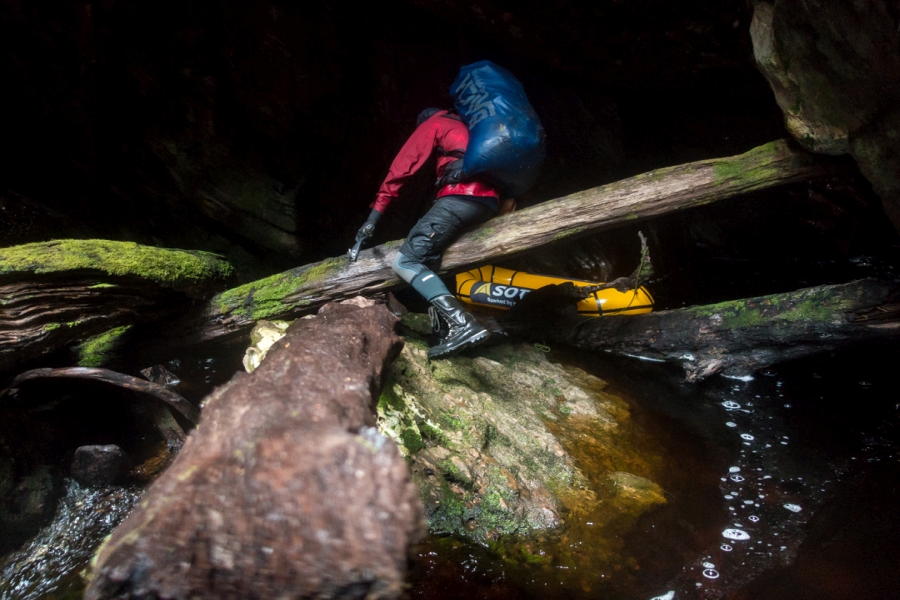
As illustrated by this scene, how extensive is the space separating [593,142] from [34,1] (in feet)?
19.5

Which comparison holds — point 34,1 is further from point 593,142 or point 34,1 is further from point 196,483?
point 593,142

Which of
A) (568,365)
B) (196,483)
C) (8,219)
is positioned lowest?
(568,365)

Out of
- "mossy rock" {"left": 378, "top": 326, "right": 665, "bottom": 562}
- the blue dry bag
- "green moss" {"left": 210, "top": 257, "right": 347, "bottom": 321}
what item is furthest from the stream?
the blue dry bag

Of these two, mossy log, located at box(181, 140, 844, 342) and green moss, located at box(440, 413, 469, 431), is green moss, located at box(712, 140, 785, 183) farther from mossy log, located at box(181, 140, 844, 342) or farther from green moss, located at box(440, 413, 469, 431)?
green moss, located at box(440, 413, 469, 431)

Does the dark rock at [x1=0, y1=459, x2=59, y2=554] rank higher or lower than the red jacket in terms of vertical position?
lower

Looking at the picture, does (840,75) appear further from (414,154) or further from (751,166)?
(414,154)

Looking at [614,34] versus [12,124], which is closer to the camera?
[614,34]

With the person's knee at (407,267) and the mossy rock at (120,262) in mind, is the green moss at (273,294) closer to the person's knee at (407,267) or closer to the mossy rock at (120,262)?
the mossy rock at (120,262)

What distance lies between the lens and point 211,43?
179 inches

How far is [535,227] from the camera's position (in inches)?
159

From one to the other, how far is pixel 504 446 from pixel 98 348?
10.3 feet

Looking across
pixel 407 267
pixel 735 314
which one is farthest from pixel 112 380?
pixel 735 314

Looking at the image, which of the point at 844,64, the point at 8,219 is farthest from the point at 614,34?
the point at 8,219

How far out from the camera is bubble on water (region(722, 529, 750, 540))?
253 centimetres
